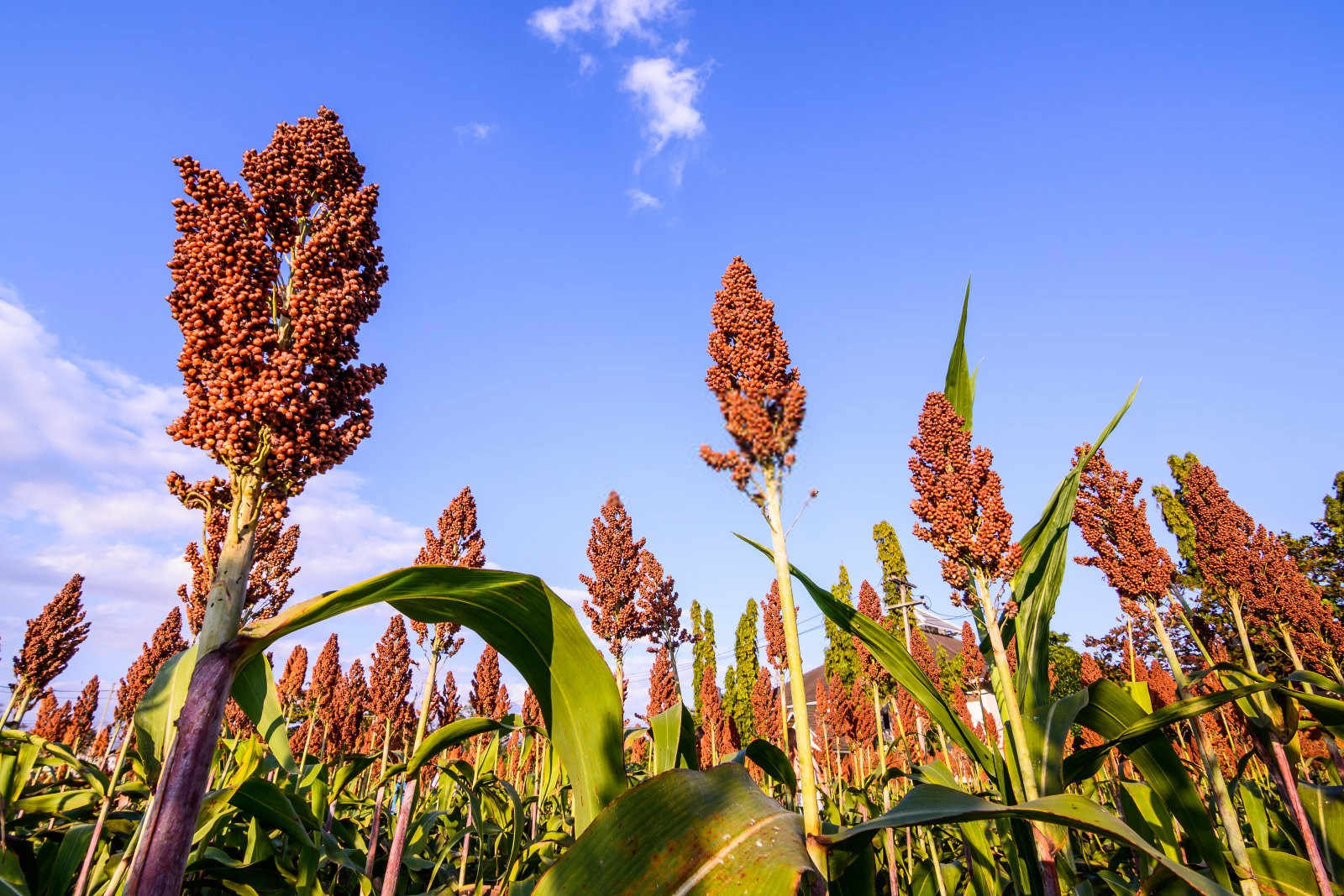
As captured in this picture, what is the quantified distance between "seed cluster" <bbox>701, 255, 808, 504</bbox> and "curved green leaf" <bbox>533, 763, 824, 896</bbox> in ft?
3.26

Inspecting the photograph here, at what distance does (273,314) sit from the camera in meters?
2.27

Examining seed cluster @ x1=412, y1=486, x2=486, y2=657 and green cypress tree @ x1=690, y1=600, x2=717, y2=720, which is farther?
green cypress tree @ x1=690, y1=600, x2=717, y2=720

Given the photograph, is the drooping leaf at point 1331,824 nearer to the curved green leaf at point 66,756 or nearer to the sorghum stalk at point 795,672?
the sorghum stalk at point 795,672

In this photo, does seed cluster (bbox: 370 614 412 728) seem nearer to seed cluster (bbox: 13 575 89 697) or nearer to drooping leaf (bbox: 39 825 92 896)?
seed cluster (bbox: 13 575 89 697)

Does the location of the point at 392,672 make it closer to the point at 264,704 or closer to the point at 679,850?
the point at 264,704

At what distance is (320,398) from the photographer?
2.13 m

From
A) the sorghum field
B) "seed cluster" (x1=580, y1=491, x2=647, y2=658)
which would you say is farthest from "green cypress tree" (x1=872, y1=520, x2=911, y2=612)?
the sorghum field

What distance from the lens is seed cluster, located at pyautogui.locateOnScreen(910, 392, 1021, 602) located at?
304 cm

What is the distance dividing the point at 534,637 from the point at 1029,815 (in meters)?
1.18

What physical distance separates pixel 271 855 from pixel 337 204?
10.3 feet

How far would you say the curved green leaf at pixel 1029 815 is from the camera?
0.99 meters

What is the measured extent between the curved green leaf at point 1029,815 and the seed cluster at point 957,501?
1741 millimetres

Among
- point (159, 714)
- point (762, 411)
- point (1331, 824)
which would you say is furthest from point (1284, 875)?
point (159, 714)

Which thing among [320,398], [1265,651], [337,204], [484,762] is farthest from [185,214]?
[1265,651]
